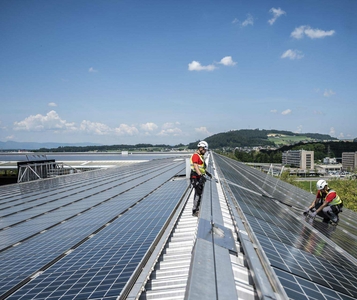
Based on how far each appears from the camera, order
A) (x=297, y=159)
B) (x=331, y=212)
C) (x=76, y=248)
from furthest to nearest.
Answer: (x=297, y=159), (x=331, y=212), (x=76, y=248)

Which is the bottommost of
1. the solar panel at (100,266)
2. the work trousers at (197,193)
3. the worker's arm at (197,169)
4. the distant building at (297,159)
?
the distant building at (297,159)

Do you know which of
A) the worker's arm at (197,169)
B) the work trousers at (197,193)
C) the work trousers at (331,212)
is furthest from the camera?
the work trousers at (331,212)

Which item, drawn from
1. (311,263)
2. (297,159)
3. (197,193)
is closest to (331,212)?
(197,193)

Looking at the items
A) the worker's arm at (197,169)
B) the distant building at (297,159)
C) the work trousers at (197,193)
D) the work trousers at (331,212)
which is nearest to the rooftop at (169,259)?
the work trousers at (197,193)

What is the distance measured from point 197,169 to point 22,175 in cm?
2176

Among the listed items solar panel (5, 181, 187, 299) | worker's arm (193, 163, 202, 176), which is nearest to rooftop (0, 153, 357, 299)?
solar panel (5, 181, 187, 299)

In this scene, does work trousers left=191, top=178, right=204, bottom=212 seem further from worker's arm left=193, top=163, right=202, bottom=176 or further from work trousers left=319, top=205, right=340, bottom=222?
work trousers left=319, top=205, right=340, bottom=222

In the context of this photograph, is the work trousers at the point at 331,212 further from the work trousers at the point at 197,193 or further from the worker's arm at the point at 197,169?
the worker's arm at the point at 197,169

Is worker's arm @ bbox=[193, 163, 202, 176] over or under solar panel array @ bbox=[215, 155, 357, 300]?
over

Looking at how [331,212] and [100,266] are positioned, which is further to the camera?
[331,212]

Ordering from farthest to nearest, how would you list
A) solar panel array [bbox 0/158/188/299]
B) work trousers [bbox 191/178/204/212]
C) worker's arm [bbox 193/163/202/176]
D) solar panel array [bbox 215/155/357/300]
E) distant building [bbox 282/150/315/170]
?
1. distant building [bbox 282/150/315/170]
2. worker's arm [bbox 193/163/202/176]
3. work trousers [bbox 191/178/204/212]
4. solar panel array [bbox 215/155/357/300]
5. solar panel array [bbox 0/158/188/299]

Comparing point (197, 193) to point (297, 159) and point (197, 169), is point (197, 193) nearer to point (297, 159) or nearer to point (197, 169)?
point (197, 169)

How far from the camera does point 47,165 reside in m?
28.6

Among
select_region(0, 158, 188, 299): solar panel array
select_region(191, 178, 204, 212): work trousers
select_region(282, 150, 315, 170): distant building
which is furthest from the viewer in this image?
select_region(282, 150, 315, 170): distant building
